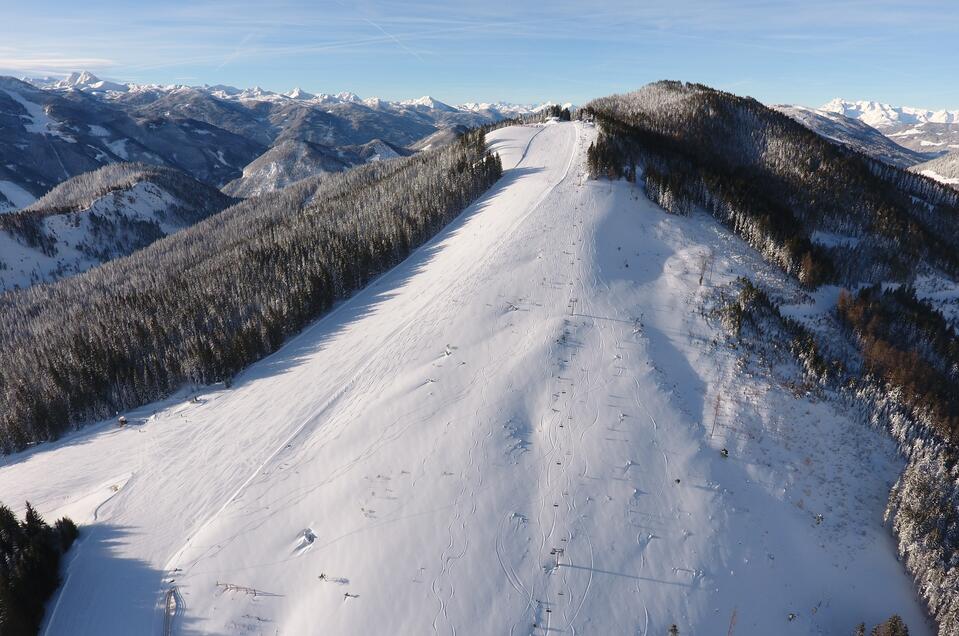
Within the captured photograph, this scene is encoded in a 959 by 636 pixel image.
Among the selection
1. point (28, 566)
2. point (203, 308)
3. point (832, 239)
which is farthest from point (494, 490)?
point (832, 239)

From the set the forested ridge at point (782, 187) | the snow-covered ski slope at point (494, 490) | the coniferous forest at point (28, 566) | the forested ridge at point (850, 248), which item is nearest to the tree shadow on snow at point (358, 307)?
the snow-covered ski slope at point (494, 490)

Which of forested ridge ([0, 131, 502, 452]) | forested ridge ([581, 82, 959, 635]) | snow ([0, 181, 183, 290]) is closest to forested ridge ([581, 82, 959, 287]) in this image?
forested ridge ([581, 82, 959, 635])

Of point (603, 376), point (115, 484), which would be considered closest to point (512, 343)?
point (603, 376)

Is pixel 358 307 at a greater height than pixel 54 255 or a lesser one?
greater

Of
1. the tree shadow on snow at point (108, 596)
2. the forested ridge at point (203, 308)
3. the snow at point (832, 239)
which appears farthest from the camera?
the snow at point (832, 239)

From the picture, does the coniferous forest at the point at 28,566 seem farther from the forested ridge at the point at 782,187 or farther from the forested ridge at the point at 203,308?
the forested ridge at the point at 782,187

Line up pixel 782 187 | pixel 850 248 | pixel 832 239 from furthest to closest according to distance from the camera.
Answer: pixel 782 187, pixel 832 239, pixel 850 248

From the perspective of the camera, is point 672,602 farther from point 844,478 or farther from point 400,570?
point 844,478

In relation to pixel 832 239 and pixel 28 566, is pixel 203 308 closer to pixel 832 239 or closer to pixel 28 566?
pixel 28 566
